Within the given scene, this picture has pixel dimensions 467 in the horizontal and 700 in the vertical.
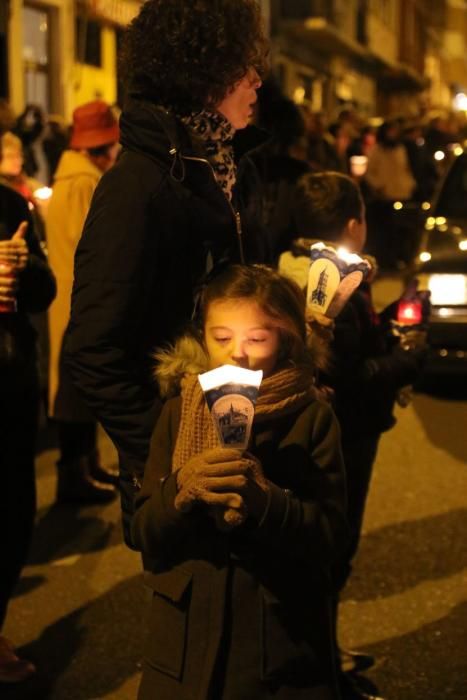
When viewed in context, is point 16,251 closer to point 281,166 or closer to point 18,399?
point 18,399

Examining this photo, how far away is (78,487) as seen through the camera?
6109 millimetres

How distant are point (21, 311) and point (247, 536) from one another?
1789mm

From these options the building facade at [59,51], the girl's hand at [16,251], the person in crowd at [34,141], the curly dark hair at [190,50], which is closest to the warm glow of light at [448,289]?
the person in crowd at [34,141]

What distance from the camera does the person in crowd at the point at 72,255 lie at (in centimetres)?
601

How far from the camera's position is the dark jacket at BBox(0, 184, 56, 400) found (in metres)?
3.92

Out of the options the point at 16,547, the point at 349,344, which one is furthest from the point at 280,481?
the point at 16,547

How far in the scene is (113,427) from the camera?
265cm

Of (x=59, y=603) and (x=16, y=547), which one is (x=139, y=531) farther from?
(x=59, y=603)

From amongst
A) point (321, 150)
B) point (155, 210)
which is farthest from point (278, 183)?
point (321, 150)

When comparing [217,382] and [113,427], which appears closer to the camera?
[217,382]

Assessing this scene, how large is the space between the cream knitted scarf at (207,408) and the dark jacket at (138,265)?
0.48 ft

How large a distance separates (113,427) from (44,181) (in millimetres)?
9590

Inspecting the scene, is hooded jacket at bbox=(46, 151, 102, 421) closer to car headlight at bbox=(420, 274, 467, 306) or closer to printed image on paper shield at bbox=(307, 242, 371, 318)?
car headlight at bbox=(420, 274, 467, 306)

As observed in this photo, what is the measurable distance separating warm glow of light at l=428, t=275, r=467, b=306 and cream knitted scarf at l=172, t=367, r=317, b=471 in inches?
217
